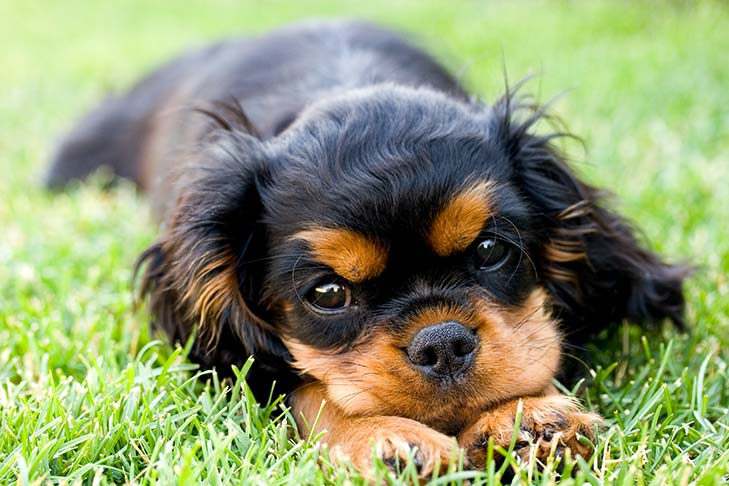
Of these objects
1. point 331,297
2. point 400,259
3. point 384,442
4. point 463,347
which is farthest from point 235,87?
point 384,442

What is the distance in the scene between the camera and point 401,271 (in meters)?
2.72

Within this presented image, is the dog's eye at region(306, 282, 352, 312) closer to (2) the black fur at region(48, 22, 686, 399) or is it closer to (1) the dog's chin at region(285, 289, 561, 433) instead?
(2) the black fur at region(48, 22, 686, 399)

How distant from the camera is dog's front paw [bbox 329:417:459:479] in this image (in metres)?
2.30

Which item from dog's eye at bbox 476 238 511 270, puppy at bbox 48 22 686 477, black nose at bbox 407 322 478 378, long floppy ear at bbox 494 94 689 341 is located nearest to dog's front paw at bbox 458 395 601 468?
puppy at bbox 48 22 686 477

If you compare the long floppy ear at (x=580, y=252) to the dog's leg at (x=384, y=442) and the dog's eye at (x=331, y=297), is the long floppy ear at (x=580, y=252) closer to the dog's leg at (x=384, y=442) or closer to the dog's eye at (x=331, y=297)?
the dog's eye at (x=331, y=297)

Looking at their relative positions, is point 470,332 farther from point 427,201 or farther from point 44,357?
point 44,357

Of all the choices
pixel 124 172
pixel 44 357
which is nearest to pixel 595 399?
pixel 44 357

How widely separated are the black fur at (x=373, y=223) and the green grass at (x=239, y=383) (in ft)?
0.66

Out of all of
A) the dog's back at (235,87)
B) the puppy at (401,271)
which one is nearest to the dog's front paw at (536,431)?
the puppy at (401,271)

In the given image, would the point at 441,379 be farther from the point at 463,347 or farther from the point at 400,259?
the point at 400,259

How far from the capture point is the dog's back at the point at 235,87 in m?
4.19

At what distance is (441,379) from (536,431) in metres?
0.31

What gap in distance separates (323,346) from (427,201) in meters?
0.60

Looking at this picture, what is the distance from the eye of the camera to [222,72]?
17.4 feet
